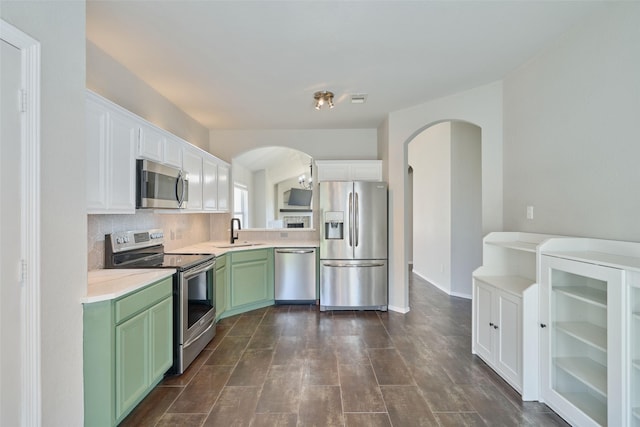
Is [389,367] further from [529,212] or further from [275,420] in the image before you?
[529,212]

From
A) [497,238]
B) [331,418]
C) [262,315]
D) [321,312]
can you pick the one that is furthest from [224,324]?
[497,238]

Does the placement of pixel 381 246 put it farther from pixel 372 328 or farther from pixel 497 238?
pixel 497 238

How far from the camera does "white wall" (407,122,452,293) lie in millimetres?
4977

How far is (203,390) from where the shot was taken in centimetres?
228

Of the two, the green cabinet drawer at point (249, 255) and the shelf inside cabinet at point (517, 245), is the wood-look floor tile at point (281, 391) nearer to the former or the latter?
the green cabinet drawer at point (249, 255)

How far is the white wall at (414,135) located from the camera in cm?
320

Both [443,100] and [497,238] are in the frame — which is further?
[443,100]

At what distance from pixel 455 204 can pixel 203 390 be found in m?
4.14

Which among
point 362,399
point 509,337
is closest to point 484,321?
point 509,337

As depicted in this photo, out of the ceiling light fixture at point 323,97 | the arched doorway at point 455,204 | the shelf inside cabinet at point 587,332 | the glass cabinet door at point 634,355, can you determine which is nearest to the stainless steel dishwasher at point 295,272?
the arched doorway at point 455,204

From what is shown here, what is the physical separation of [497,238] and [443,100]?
177cm

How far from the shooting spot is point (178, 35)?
2.30 metres

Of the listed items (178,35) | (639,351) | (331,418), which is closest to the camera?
(639,351)

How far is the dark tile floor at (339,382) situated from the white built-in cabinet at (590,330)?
0.22 metres
